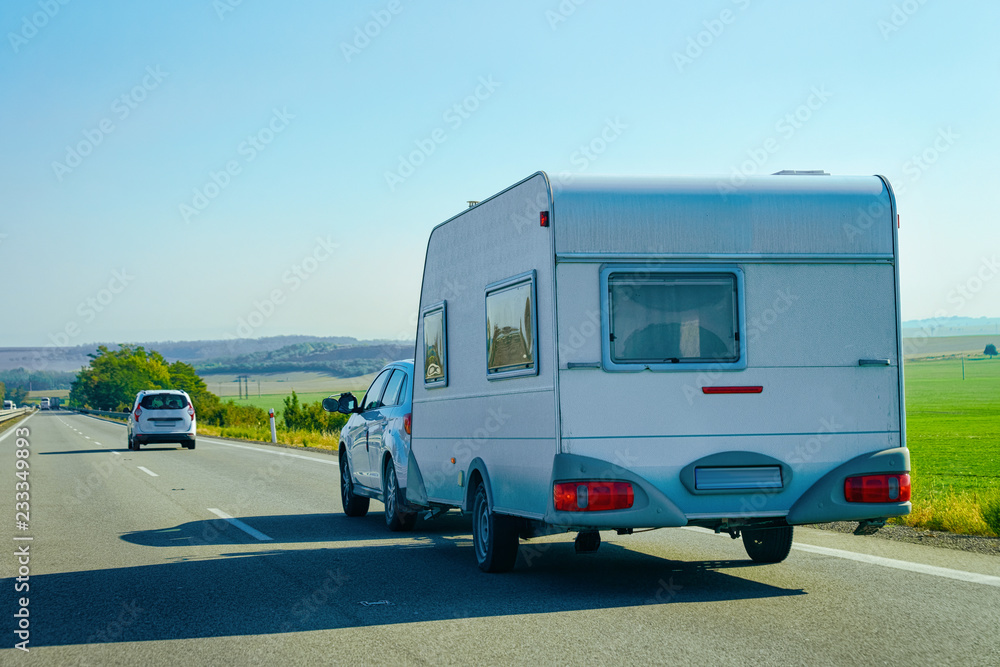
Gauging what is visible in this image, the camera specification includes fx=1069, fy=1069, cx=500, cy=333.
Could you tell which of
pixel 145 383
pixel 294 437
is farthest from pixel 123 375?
pixel 294 437

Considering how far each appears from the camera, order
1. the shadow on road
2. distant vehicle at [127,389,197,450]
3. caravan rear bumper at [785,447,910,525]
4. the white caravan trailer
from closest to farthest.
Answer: the shadow on road
the white caravan trailer
caravan rear bumper at [785,447,910,525]
distant vehicle at [127,389,197,450]

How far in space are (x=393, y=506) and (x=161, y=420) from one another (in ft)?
69.1

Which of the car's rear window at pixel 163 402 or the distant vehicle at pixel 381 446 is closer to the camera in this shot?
the distant vehicle at pixel 381 446

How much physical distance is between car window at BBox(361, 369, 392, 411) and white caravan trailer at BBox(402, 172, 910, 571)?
15.5 ft

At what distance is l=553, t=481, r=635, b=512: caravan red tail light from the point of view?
7199 millimetres

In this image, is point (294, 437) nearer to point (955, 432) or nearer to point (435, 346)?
point (435, 346)

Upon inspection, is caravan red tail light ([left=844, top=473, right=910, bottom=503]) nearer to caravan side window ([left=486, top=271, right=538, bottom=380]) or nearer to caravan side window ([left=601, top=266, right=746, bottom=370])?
caravan side window ([left=601, top=266, right=746, bottom=370])

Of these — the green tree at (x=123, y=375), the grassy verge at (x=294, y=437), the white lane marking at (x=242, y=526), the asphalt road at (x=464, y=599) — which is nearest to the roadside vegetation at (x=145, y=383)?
the green tree at (x=123, y=375)

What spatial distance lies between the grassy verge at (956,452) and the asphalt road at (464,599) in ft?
3.84

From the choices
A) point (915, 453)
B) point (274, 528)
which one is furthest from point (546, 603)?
point (915, 453)

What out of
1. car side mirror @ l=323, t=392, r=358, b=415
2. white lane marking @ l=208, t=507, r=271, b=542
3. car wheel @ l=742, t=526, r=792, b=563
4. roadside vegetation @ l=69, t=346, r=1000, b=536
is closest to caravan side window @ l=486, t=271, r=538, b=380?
car wheel @ l=742, t=526, r=792, b=563

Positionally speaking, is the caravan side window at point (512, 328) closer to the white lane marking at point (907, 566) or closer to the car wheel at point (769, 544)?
the car wheel at point (769, 544)

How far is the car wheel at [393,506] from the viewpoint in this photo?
11500 millimetres

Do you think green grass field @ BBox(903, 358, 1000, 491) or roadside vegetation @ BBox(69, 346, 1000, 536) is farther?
green grass field @ BBox(903, 358, 1000, 491)
